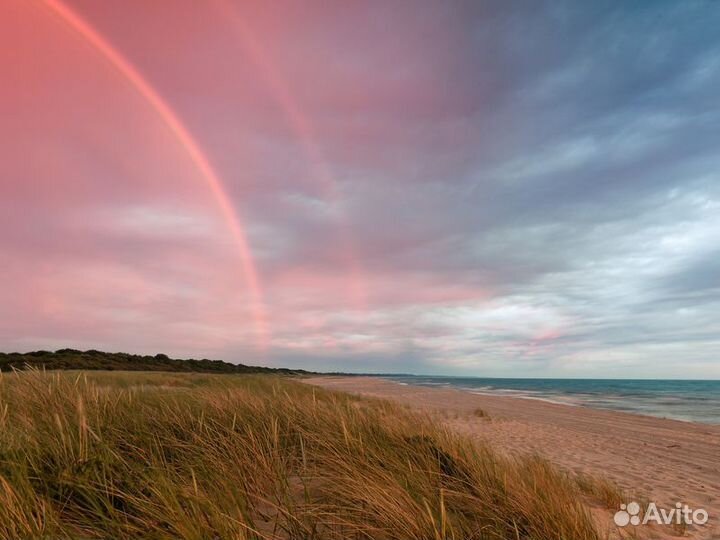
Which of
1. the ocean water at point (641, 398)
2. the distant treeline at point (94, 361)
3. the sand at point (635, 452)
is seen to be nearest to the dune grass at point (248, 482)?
the sand at point (635, 452)

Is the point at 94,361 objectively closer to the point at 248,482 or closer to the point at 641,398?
the point at 248,482

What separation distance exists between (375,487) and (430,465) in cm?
136

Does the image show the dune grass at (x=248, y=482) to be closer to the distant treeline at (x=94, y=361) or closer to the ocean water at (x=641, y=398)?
the ocean water at (x=641, y=398)

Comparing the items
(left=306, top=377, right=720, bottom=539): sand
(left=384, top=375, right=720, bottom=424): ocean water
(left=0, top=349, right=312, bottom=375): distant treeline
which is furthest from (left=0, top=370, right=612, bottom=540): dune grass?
(left=0, top=349, right=312, bottom=375): distant treeline

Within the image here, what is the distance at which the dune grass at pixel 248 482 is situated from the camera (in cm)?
305

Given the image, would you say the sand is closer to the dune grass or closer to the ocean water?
the dune grass

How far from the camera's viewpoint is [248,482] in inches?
156

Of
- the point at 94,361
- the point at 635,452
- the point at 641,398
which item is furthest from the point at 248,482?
the point at 641,398

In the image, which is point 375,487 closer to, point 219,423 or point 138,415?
point 219,423

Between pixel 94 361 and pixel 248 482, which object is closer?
pixel 248 482

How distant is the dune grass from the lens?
10.00 ft

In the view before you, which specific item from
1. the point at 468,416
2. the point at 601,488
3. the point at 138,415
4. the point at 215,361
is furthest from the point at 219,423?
the point at 215,361

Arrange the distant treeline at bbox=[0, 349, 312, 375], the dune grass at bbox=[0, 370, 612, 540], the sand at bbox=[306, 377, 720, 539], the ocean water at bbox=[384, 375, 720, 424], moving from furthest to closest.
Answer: the distant treeline at bbox=[0, 349, 312, 375], the ocean water at bbox=[384, 375, 720, 424], the sand at bbox=[306, 377, 720, 539], the dune grass at bbox=[0, 370, 612, 540]

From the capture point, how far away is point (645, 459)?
10938 mm
